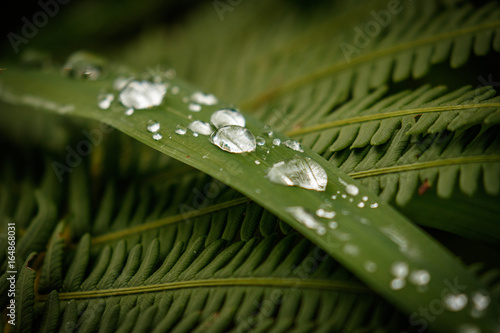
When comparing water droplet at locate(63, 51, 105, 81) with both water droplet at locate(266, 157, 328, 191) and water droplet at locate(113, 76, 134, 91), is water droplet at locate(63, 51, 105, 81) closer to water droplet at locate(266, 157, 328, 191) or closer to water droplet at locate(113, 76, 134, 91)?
water droplet at locate(113, 76, 134, 91)

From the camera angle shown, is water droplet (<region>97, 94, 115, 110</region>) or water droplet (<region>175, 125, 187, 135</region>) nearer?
water droplet (<region>175, 125, 187, 135</region>)

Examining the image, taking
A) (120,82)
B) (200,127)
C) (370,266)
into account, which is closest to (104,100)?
(120,82)

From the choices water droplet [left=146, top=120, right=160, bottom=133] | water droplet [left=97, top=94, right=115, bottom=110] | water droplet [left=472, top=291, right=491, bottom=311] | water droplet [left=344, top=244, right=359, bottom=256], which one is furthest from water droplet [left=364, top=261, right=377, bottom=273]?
water droplet [left=97, top=94, right=115, bottom=110]

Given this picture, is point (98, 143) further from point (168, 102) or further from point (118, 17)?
point (118, 17)

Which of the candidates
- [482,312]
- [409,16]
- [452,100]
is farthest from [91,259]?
[409,16]

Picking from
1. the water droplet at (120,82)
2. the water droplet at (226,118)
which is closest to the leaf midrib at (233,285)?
the water droplet at (226,118)
